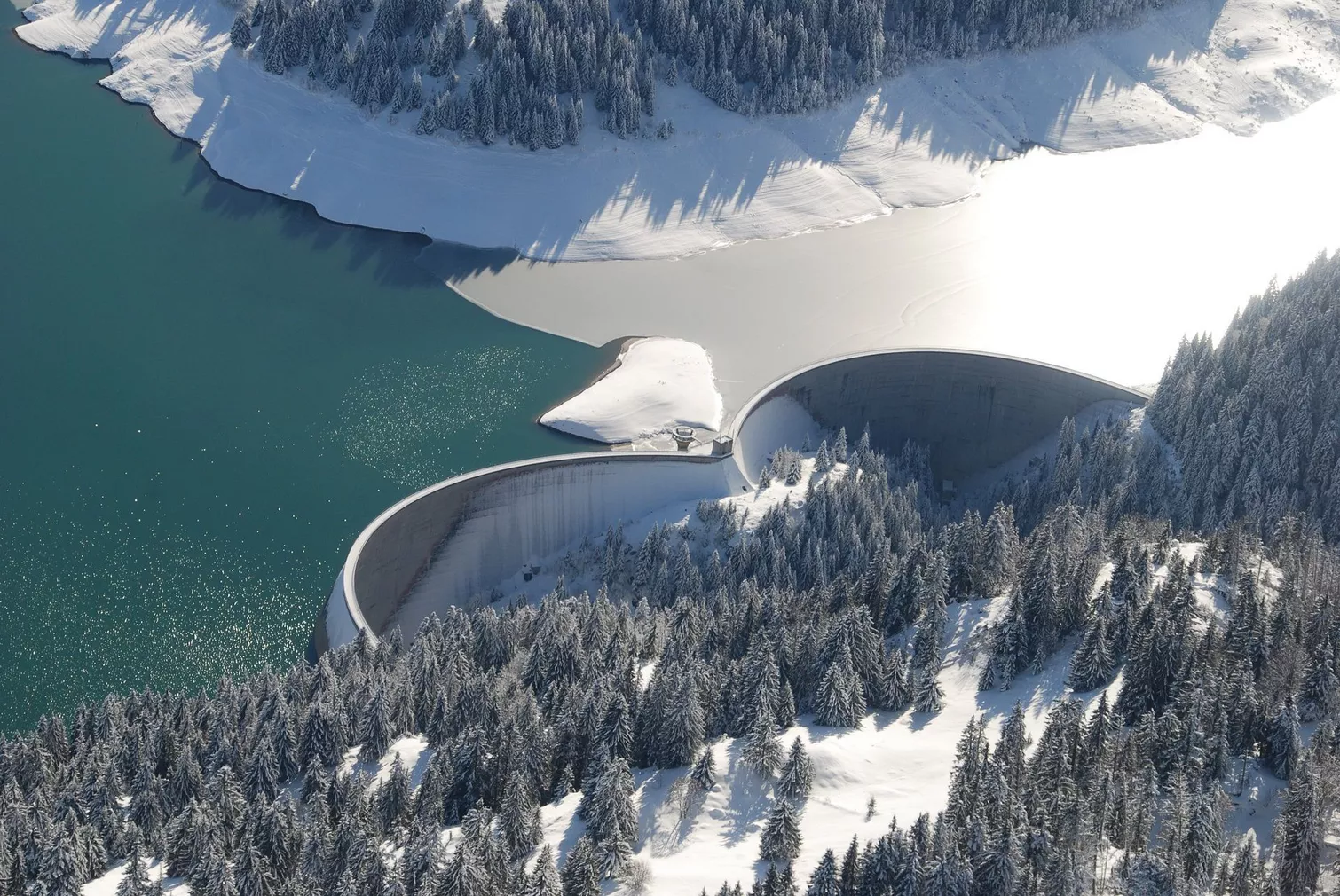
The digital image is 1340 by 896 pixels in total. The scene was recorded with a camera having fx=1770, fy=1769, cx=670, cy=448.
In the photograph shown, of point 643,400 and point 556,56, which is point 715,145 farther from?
point 643,400

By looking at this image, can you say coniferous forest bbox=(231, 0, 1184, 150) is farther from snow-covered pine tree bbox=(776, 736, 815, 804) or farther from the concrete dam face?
snow-covered pine tree bbox=(776, 736, 815, 804)

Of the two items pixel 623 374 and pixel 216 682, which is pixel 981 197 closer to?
pixel 623 374

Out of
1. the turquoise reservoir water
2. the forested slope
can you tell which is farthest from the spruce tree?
the forested slope

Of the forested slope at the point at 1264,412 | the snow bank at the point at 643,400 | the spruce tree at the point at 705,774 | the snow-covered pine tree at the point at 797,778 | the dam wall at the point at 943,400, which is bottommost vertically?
the spruce tree at the point at 705,774

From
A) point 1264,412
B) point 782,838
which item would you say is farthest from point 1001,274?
point 782,838

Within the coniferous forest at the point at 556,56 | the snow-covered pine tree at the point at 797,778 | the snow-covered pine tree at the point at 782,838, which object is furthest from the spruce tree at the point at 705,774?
the coniferous forest at the point at 556,56

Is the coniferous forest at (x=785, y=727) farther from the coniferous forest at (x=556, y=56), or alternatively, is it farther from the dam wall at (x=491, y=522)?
the coniferous forest at (x=556, y=56)
